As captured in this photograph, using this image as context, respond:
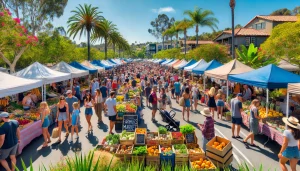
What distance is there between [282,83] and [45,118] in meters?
9.19

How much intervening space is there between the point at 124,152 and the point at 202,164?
2.21 m

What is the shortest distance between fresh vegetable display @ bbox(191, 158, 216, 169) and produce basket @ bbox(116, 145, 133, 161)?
180 cm

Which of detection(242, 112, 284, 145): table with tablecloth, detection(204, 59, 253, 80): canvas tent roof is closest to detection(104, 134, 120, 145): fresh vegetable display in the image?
detection(242, 112, 284, 145): table with tablecloth

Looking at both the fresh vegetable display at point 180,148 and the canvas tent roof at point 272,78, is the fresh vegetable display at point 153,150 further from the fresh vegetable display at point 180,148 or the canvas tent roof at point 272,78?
the canvas tent roof at point 272,78

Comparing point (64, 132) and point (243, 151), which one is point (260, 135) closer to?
point (243, 151)

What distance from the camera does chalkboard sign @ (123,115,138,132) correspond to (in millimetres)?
8891

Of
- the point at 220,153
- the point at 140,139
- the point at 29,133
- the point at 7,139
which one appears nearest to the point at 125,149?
the point at 140,139

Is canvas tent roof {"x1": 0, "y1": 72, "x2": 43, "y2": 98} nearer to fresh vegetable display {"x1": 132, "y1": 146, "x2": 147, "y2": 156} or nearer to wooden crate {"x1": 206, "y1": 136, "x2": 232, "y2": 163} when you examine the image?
fresh vegetable display {"x1": 132, "y1": 146, "x2": 147, "y2": 156}

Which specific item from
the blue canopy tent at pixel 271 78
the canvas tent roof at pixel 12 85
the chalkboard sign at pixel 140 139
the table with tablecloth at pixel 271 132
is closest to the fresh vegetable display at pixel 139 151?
the chalkboard sign at pixel 140 139

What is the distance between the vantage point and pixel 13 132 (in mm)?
5785

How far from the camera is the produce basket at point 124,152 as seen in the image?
6.06m

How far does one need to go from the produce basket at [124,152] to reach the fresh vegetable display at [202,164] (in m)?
1.80

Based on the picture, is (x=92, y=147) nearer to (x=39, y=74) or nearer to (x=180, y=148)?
(x=180, y=148)

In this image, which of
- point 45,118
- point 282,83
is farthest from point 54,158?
point 282,83
